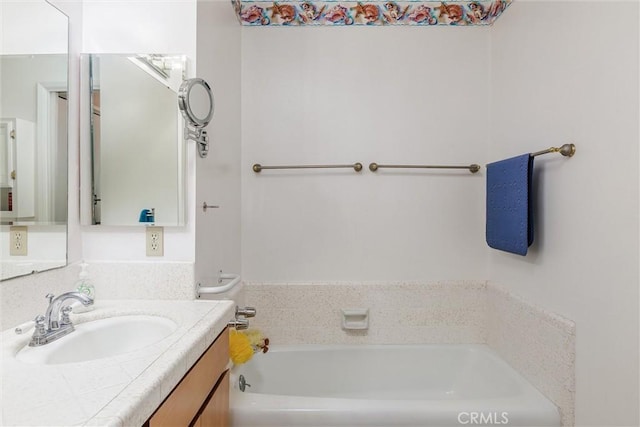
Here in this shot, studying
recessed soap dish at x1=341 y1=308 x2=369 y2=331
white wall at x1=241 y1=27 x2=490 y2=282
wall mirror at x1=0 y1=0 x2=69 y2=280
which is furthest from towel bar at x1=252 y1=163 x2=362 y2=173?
wall mirror at x1=0 y1=0 x2=69 y2=280

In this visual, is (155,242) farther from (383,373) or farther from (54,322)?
(383,373)

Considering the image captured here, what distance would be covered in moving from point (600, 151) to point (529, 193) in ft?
1.05

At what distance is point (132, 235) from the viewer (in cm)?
128

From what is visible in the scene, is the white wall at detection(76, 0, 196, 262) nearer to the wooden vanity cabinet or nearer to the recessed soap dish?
the wooden vanity cabinet

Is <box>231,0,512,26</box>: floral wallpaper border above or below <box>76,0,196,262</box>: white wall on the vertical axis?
above

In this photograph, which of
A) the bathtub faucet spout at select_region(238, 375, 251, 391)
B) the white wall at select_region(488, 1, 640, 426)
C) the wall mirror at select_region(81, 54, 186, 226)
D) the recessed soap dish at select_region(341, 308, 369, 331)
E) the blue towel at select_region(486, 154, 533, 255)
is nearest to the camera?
the white wall at select_region(488, 1, 640, 426)

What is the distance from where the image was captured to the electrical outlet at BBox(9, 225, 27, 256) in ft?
3.01

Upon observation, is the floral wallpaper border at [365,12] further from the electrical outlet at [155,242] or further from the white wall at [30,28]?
the electrical outlet at [155,242]

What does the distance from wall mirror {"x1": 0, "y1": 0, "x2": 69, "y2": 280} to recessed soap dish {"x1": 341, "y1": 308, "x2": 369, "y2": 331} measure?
139 centimetres

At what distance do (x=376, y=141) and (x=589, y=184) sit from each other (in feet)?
3.49

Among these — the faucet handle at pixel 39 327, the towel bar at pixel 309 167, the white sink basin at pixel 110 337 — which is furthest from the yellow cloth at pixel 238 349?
the towel bar at pixel 309 167

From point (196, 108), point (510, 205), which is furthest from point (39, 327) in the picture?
point (510, 205)

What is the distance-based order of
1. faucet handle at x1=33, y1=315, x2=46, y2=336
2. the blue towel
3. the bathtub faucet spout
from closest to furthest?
faucet handle at x1=33, y1=315, x2=46, y2=336 < the blue towel < the bathtub faucet spout

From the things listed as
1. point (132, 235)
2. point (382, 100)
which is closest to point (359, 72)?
point (382, 100)
